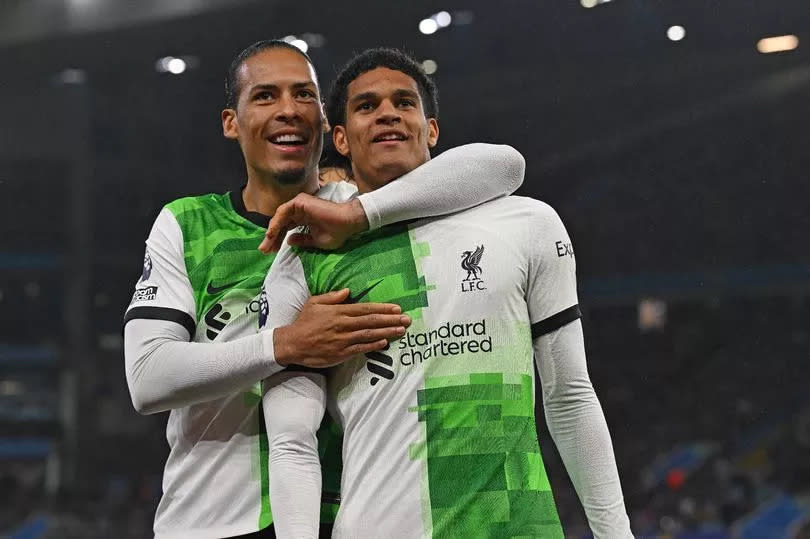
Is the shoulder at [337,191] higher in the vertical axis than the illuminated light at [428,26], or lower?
lower

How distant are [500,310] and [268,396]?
33cm

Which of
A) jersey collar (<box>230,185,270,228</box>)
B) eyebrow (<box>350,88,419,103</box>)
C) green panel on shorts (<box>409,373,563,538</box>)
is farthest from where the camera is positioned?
jersey collar (<box>230,185,270,228</box>)

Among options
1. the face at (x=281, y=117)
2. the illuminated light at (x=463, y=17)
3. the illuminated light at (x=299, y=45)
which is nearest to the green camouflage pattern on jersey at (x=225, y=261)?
the face at (x=281, y=117)

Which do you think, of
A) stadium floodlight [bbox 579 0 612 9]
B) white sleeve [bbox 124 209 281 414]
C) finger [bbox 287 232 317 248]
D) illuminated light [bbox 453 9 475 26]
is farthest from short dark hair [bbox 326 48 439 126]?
stadium floodlight [bbox 579 0 612 9]

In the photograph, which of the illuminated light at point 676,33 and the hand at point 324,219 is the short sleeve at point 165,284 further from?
the illuminated light at point 676,33

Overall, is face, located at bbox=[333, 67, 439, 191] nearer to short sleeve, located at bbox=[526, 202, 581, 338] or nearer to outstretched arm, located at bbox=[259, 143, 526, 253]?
outstretched arm, located at bbox=[259, 143, 526, 253]

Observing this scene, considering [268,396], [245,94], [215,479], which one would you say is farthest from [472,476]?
[245,94]

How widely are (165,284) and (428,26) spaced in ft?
17.7

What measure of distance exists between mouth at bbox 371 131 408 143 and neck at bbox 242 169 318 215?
28 centimetres

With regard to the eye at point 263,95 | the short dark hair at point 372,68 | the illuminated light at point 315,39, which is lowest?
the short dark hair at point 372,68

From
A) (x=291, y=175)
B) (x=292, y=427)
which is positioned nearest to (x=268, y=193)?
(x=291, y=175)

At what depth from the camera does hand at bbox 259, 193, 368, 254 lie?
132cm

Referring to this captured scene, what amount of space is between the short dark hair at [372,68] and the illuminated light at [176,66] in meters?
5.93

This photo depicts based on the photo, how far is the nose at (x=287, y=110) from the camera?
161cm
